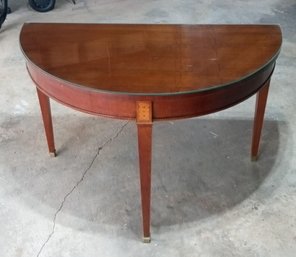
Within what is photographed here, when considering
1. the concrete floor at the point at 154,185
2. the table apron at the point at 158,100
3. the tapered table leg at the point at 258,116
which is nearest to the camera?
the table apron at the point at 158,100

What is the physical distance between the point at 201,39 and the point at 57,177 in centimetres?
83

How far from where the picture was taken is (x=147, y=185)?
135 centimetres

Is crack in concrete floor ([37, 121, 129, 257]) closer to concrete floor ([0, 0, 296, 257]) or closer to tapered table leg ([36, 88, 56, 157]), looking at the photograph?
concrete floor ([0, 0, 296, 257])

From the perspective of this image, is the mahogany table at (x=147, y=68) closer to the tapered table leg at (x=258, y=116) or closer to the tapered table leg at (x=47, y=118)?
the tapered table leg at (x=258, y=116)

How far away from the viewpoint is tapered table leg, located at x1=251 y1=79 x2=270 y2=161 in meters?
1.58

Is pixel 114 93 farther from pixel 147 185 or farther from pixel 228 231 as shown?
pixel 228 231

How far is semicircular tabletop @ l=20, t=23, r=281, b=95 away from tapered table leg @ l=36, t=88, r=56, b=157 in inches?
10.7

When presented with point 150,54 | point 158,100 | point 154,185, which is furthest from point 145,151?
point 154,185

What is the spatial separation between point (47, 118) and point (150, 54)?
60 cm

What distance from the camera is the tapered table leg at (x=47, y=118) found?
1.68m

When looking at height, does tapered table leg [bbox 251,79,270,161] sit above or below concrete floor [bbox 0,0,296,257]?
above

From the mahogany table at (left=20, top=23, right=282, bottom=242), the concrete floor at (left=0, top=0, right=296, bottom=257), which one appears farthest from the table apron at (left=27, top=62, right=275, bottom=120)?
the concrete floor at (left=0, top=0, right=296, bottom=257)

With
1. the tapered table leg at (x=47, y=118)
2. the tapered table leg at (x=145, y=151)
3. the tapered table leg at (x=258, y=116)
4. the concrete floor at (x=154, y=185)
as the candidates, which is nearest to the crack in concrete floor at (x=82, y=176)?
the concrete floor at (x=154, y=185)

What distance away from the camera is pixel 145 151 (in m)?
1.29
